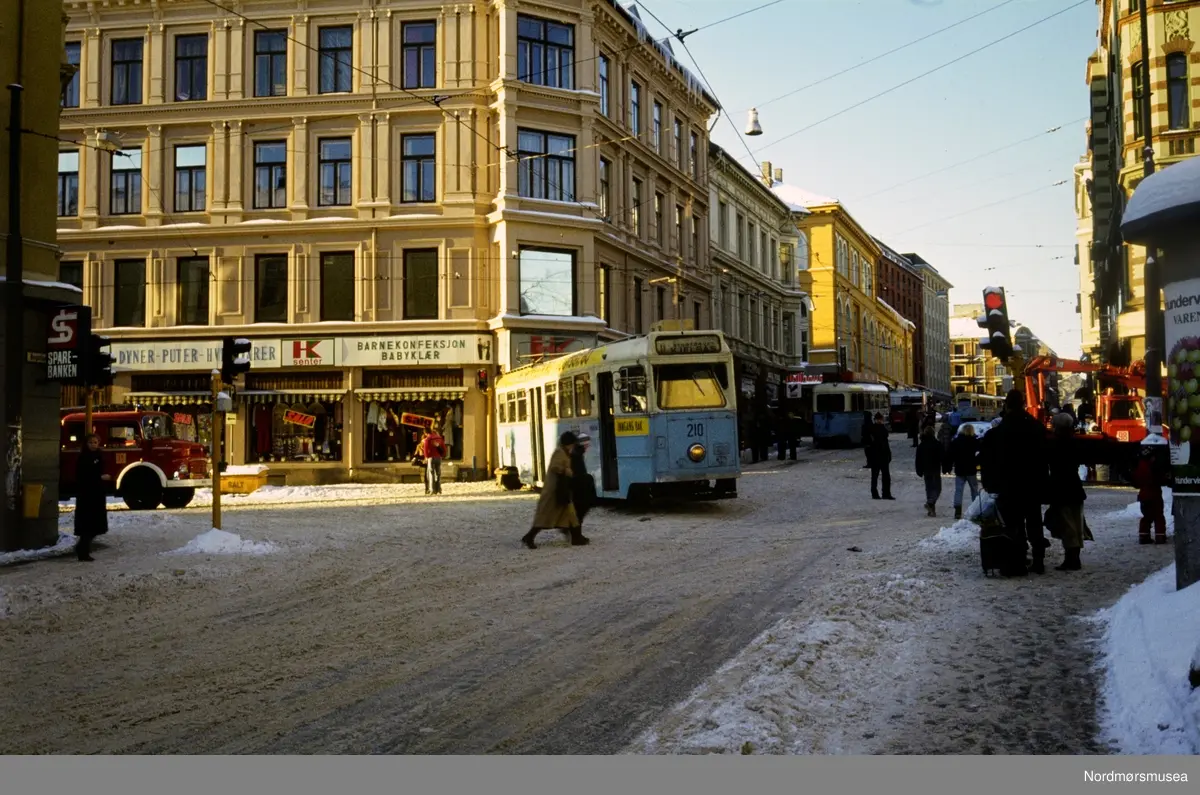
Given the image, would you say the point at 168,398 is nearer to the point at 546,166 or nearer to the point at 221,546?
the point at 546,166

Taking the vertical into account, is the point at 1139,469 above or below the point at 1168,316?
below

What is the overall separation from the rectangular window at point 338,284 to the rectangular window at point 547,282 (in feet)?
17.7

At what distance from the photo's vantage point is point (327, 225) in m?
33.3

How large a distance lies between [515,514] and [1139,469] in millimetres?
11392

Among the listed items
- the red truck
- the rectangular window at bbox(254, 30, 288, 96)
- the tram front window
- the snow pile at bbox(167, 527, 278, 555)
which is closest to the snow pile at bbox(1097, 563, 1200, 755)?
the snow pile at bbox(167, 527, 278, 555)

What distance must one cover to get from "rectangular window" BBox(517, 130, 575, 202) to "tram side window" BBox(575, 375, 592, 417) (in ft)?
41.5

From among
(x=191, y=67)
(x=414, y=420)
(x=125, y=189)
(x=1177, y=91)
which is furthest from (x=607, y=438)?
(x=191, y=67)

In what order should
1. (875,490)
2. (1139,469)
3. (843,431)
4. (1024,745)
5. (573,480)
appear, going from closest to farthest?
(1024,745) < (1139,469) < (573,480) < (875,490) < (843,431)

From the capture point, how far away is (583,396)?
21859 mm

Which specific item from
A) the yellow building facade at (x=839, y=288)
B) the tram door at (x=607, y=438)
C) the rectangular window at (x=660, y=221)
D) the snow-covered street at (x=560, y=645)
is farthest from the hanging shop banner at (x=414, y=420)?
the yellow building facade at (x=839, y=288)

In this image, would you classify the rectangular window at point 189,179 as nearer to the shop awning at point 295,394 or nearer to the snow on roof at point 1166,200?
the shop awning at point 295,394
